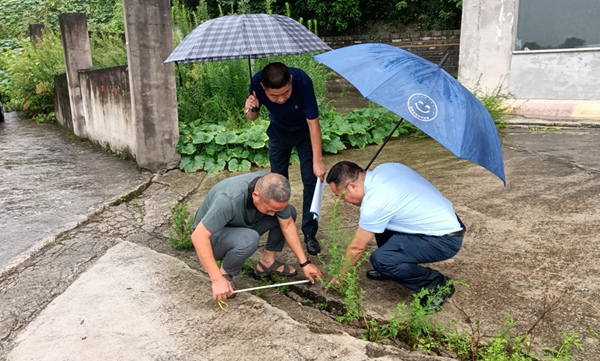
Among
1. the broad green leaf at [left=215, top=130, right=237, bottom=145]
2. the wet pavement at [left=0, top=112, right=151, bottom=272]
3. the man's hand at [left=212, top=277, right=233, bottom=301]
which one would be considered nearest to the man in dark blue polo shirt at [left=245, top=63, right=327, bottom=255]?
the man's hand at [left=212, top=277, right=233, bottom=301]

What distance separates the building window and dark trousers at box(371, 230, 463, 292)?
22.7 ft

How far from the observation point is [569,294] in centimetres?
276

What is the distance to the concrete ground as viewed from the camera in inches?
92.0

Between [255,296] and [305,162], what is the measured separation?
1.07m

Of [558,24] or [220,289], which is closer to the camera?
[220,289]

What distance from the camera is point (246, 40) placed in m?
3.44

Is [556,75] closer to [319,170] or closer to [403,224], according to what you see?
[319,170]

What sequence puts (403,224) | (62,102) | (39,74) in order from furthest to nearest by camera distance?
(39,74), (62,102), (403,224)

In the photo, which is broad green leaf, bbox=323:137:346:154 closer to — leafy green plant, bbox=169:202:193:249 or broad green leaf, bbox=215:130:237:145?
broad green leaf, bbox=215:130:237:145

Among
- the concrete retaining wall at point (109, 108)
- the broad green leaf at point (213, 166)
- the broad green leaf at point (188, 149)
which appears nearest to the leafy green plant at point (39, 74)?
the concrete retaining wall at point (109, 108)

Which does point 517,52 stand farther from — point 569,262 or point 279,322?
point 279,322

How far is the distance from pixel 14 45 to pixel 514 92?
14.7 metres

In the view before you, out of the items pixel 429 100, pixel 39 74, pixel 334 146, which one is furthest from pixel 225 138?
pixel 39 74

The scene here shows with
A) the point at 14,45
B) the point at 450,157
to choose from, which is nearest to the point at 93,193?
the point at 450,157
